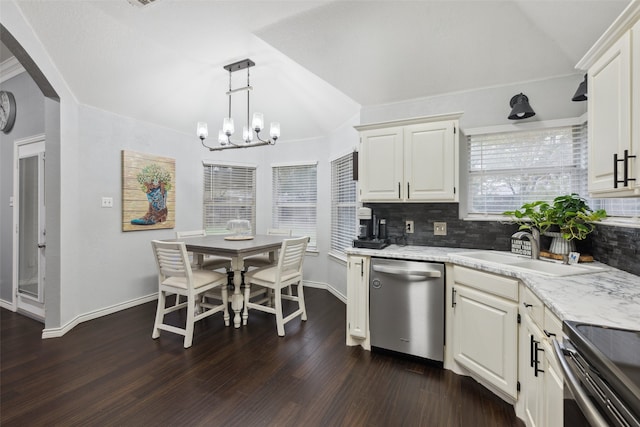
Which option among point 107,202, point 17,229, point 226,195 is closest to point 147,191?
point 107,202

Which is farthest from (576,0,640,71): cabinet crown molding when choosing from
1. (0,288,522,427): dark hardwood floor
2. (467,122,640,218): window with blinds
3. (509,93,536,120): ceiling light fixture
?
(0,288,522,427): dark hardwood floor

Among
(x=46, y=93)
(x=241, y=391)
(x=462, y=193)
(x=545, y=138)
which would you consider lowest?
(x=241, y=391)

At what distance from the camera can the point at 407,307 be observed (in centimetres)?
230

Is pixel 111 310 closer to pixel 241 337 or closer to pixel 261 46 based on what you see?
pixel 241 337

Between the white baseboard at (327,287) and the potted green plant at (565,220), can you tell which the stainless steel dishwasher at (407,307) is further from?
the white baseboard at (327,287)

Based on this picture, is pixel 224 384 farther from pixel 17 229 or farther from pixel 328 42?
pixel 17 229

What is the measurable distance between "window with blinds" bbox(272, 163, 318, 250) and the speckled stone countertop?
2.88 m

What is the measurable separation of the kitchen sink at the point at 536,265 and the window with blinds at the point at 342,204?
1.71m

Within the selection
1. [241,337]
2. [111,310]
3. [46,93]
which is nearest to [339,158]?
[241,337]

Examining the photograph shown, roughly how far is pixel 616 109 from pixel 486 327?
1389 millimetres

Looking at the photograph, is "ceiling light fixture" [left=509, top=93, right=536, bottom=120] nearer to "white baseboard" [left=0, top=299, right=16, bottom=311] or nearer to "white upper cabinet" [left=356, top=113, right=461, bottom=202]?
"white upper cabinet" [left=356, top=113, right=461, bottom=202]

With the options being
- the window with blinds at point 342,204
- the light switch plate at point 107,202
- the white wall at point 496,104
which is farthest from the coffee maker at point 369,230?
the light switch plate at point 107,202

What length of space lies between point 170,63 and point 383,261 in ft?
10.1

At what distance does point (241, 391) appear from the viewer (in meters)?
1.97
